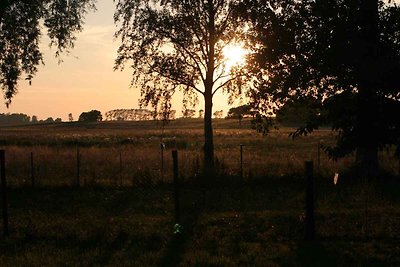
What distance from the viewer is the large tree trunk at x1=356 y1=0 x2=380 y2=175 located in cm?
1085

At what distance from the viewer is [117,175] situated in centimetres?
2242

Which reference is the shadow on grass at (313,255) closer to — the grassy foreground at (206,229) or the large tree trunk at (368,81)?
the grassy foreground at (206,229)

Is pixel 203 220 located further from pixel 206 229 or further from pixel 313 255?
pixel 313 255

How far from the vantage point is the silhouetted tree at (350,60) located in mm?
10828

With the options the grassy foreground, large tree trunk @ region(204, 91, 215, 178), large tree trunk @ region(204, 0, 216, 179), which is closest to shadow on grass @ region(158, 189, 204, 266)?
the grassy foreground

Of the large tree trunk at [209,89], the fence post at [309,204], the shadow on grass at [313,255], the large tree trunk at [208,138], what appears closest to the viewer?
the shadow on grass at [313,255]

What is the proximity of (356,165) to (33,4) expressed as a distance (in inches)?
620

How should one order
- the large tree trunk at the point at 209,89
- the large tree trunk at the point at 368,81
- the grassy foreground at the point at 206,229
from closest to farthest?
the grassy foreground at the point at 206,229 < the large tree trunk at the point at 368,81 < the large tree trunk at the point at 209,89

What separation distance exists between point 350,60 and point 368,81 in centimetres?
70

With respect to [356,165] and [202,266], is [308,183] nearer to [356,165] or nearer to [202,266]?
[202,266]

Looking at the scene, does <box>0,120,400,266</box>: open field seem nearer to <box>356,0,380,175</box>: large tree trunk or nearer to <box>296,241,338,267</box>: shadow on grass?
<box>296,241,338,267</box>: shadow on grass

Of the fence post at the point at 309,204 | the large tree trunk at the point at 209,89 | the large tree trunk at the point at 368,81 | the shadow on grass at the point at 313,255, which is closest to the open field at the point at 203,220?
the shadow on grass at the point at 313,255

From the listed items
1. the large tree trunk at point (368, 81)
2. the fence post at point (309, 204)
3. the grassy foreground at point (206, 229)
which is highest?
Answer: the large tree trunk at point (368, 81)

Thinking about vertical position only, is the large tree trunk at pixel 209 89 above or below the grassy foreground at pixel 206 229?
above
